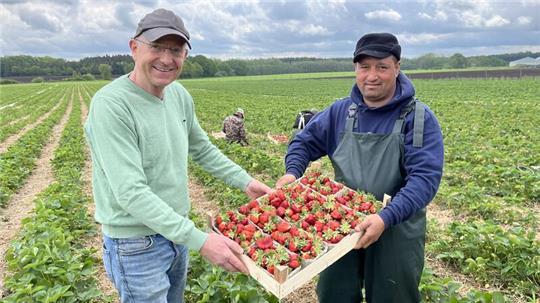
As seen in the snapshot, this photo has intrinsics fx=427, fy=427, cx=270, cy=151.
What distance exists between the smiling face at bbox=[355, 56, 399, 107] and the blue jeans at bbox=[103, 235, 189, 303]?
1.60 m

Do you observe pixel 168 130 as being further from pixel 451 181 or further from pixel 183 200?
pixel 451 181

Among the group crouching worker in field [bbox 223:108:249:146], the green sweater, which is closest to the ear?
the green sweater

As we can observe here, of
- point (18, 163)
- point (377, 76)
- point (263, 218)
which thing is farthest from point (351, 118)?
point (18, 163)

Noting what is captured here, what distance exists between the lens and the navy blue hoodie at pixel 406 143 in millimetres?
2605

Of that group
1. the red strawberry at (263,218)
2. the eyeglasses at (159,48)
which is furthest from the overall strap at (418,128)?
the eyeglasses at (159,48)

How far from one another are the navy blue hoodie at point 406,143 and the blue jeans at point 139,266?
1230mm

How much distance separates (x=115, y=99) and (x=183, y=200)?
738mm

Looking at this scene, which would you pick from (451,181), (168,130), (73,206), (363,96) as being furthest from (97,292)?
(451,181)

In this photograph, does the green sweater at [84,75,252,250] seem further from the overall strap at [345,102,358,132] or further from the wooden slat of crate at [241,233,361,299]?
the overall strap at [345,102,358,132]

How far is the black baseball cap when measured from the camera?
2.71 m

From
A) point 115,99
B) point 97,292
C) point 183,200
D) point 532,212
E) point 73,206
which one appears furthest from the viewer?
point 73,206

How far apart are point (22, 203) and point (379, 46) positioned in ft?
25.5

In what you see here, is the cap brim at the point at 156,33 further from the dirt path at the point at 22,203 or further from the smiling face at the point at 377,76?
the dirt path at the point at 22,203

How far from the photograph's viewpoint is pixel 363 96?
2.95 meters
